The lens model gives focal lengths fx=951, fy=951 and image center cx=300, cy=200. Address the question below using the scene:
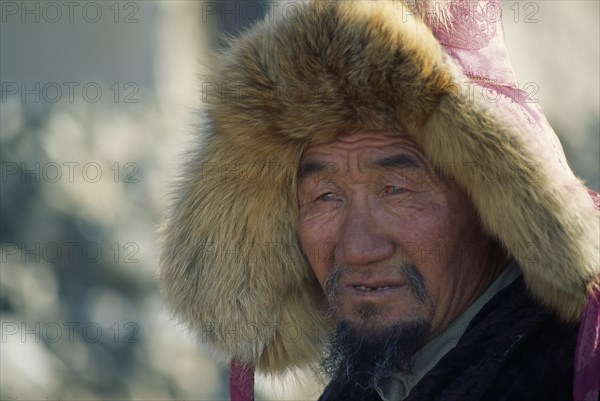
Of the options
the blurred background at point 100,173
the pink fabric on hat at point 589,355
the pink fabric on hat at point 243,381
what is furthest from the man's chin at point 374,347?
the blurred background at point 100,173

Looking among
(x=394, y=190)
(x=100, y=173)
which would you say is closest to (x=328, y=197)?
(x=394, y=190)

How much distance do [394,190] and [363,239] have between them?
0.15m

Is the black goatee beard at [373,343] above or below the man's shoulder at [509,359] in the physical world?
below

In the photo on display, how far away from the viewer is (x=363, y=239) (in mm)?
2271

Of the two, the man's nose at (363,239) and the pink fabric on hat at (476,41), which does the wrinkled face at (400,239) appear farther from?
the pink fabric on hat at (476,41)

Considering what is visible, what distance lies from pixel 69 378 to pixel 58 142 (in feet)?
4.26

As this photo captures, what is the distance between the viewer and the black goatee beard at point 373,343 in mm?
2309

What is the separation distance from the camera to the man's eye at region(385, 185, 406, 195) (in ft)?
7.56

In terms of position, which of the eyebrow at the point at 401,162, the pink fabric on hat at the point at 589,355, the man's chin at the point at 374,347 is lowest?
the man's chin at the point at 374,347

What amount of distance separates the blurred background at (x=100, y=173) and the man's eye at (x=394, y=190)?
2.78 m

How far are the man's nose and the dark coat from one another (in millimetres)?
272

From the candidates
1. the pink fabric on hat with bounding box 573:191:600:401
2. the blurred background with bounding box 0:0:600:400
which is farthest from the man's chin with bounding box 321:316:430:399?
the blurred background with bounding box 0:0:600:400

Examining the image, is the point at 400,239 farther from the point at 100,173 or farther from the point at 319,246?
the point at 100,173

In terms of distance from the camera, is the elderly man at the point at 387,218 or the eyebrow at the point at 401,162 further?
the eyebrow at the point at 401,162
